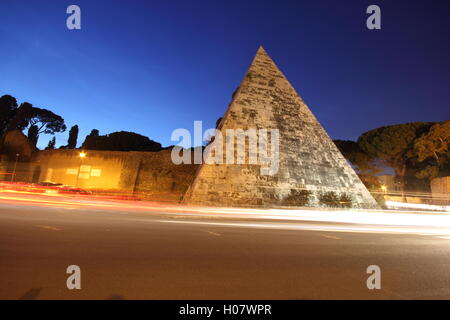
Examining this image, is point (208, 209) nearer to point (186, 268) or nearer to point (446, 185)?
point (186, 268)

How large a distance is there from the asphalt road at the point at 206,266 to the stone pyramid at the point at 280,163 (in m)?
5.87

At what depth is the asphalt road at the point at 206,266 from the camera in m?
2.23

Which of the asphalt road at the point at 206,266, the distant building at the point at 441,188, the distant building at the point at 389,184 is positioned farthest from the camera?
the distant building at the point at 389,184

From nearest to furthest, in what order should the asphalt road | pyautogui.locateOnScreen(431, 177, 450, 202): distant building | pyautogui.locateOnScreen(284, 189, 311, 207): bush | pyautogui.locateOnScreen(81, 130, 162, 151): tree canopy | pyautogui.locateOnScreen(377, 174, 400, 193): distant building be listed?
1. the asphalt road
2. pyautogui.locateOnScreen(284, 189, 311, 207): bush
3. pyautogui.locateOnScreen(431, 177, 450, 202): distant building
4. pyautogui.locateOnScreen(377, 174, 400, 193): distant building
5. pyautogui.locateOnScreen(81, 130, 162, 151): tree canopy

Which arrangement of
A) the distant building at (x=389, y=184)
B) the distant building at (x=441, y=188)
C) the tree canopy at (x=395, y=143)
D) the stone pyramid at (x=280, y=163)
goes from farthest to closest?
the distant building at (x=389, y=184)
the tree canopy at (x=395, y=143)
the distant building at (x=441, y=188)
the stone pyramid at (x=280, y=163)

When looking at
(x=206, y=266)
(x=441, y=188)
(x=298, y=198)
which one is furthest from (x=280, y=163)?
(x=441, y=188)

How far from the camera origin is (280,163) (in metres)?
11.8

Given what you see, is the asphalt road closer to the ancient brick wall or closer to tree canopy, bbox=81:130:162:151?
the ancient brick wall

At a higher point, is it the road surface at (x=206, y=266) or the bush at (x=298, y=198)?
the bush at (x=298, y=198)

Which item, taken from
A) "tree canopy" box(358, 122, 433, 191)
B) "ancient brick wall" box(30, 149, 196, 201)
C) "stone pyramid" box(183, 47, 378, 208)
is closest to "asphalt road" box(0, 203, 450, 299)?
"stone pyramid" box(183, 47, 378, 208)

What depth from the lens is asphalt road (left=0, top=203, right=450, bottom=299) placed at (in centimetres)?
223

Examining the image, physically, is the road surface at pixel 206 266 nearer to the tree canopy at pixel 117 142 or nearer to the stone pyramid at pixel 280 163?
the stone pyramid at pixel 280 163

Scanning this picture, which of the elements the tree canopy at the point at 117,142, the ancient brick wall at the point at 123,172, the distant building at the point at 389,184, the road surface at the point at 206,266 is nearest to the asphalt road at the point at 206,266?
the road surface at the point at 206,266

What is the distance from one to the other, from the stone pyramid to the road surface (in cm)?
581
